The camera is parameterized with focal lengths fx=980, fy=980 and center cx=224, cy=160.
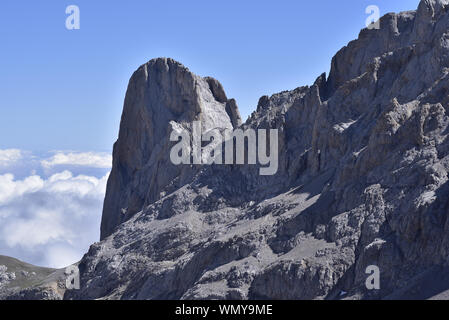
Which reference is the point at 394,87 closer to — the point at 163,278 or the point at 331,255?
the point at 331,255

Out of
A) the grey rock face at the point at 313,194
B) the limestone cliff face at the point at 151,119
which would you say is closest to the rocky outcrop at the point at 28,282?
the grey rock face at the point at 313,194

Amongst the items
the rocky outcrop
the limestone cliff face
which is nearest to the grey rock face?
the limestone cliff face

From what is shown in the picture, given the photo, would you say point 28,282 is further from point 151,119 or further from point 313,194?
point 313,194

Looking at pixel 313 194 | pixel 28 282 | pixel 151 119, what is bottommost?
pixel 313 194

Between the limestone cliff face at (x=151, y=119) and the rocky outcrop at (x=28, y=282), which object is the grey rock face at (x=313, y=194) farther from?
the rocky outcrop at (x=28, y=282)

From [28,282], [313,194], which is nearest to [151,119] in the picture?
[28,282]

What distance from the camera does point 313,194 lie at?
310ft

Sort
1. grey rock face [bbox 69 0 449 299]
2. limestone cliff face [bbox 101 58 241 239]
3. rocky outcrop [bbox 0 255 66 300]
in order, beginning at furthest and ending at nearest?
1. limestone cliff face [bbox 101 58 241 239]
2. rocky outcrop [bbox 0 255 66 300]
3. grey rock face [bbox 69 0 449 299]

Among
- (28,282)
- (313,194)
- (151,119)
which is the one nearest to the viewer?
(313,194)

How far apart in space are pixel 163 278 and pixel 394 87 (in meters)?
29.3

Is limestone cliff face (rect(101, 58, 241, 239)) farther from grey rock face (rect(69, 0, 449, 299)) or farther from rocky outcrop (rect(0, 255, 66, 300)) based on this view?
rocky outcrop (rect(0, 255, 66, 300))

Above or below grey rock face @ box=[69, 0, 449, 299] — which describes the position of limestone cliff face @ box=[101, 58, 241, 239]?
above

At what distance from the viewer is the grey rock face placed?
80.1m

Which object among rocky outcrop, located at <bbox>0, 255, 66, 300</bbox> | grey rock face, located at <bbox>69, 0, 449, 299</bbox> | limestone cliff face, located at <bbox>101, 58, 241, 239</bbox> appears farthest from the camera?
limestone cliff face, located at <bbox>101, 58, 241, 239</bbox>
